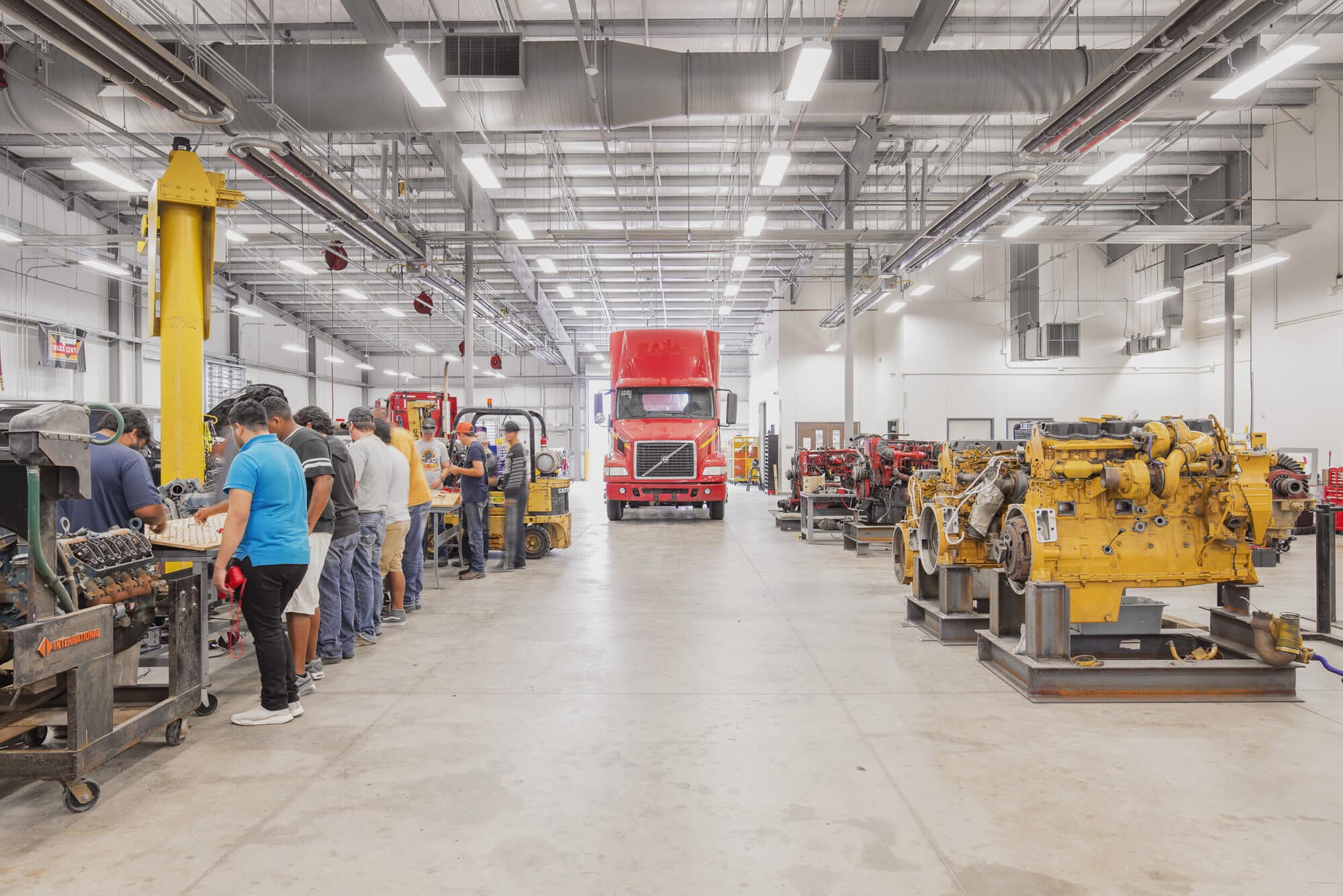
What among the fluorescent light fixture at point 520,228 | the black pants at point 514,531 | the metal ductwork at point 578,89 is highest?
the metal ductwork at point 578,89

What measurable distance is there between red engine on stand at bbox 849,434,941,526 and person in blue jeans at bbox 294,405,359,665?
7076 millimetres

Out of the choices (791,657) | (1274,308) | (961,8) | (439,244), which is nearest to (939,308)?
(1274,308)

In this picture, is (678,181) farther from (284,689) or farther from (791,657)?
(284,689)

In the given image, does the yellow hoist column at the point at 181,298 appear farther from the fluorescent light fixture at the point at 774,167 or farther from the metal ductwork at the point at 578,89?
the fluorescent light fixture at the point at 774,167

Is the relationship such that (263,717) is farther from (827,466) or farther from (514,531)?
(827,466)

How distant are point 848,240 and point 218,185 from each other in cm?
1009

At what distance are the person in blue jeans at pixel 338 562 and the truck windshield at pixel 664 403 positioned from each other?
876cm

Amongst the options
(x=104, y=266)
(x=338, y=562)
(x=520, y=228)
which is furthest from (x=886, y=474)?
(x=104, y=266)

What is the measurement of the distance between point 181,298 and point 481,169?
13.7 feet

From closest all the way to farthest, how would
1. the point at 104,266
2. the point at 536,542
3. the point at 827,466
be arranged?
the point at 536,542, the point at 827,466, the point at 104,266

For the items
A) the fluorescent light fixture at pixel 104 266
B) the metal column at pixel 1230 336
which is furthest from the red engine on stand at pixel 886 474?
the fluorescent light fixture at pixel 104 266

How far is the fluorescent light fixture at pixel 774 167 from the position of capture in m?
8.67

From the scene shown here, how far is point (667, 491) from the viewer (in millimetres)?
13555

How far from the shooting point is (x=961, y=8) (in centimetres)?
932
